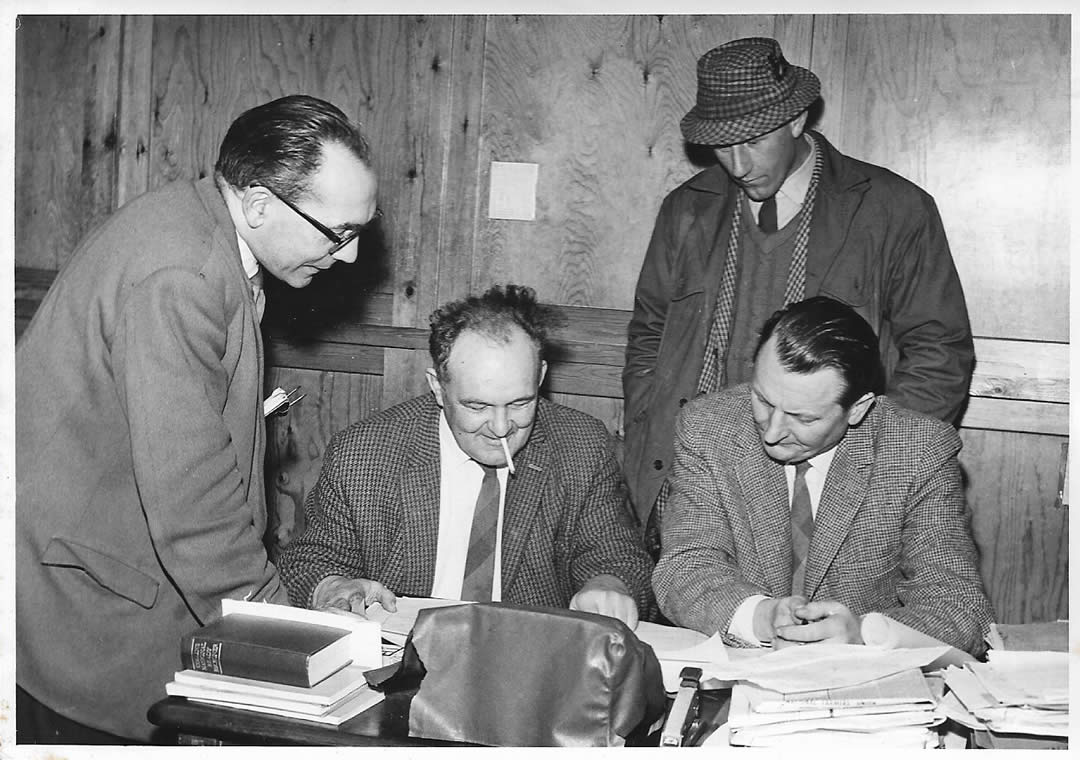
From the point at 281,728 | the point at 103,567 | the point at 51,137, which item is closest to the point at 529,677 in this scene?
the point at 281,728

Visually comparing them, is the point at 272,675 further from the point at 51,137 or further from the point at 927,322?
the point at 51,137

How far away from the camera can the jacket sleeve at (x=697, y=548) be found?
2.10 meters

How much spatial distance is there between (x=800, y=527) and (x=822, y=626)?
42 cm

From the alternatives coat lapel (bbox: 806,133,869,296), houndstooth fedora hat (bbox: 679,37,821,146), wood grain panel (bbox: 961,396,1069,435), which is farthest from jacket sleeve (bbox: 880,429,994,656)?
wood grain panel (bbox: 961,396,1069,435)

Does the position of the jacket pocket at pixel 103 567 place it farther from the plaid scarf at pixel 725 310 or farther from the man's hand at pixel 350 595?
the plaid scarf at pixel 725 310

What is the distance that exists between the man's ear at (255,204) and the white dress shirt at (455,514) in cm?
76

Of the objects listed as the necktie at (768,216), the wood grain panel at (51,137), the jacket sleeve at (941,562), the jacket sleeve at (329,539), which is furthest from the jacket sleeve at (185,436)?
the wood grain panel at (51,137)

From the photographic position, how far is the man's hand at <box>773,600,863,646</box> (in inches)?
76.5

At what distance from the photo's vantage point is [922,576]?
2.21 m

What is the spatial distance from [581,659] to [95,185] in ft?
10.3

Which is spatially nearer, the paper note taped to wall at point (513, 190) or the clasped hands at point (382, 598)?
the clasped hands at point (382, 598)

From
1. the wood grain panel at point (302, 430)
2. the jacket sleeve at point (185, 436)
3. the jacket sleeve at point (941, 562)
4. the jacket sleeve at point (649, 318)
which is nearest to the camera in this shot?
the jacket sleeve at point (185, 436)

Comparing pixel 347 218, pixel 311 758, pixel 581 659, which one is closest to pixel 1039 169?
pixel 347 218

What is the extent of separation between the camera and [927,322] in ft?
9.44
